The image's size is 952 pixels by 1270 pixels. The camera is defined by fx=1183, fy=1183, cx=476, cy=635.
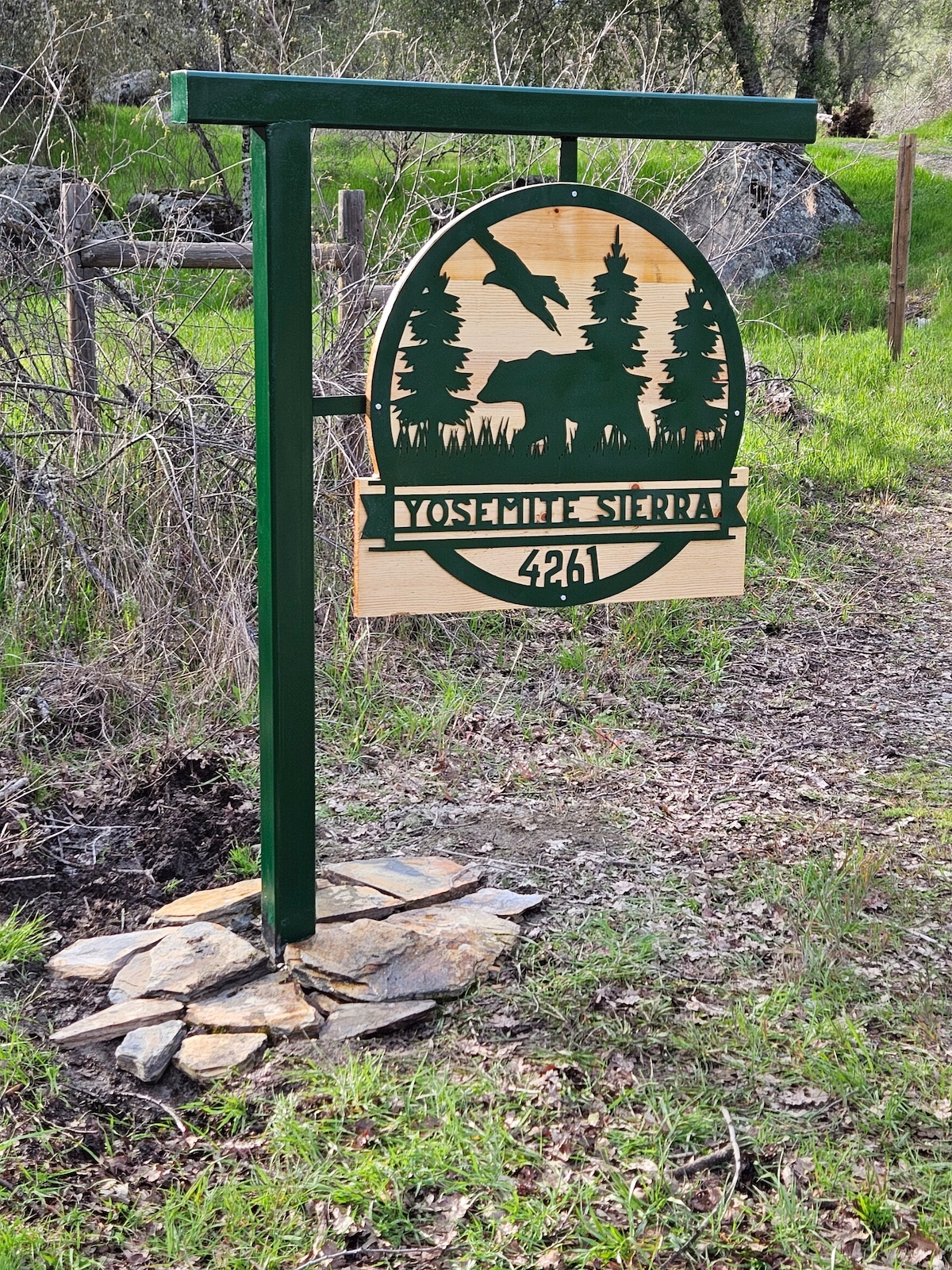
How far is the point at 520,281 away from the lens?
270 centimetres

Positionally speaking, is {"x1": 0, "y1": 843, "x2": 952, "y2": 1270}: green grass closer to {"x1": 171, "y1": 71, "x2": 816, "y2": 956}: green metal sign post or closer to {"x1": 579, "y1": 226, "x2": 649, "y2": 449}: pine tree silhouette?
{"x1": 171, "y1": 71, "x2": 816, "y2": 956}: green metal sign post

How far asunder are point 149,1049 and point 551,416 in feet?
5.40

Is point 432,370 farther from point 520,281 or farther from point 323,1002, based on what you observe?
point 323,1002

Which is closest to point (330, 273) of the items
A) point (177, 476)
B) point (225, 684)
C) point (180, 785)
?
point (177, 476)

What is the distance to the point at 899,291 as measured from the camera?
9.46m

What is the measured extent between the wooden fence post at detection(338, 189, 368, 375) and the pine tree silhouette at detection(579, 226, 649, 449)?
199 cm

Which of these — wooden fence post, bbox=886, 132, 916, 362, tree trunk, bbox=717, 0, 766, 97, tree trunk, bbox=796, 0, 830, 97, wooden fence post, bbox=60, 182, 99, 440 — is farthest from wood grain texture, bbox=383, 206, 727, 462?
tree trunk, bbox=796, 0, 830, 97

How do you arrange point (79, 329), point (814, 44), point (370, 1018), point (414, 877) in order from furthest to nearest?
point (814, 44)
point (79, 329)
point (414, 877)
point (370, 1018)

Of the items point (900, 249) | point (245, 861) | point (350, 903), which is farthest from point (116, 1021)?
point (900, 249)

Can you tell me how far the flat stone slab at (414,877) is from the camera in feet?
9.96

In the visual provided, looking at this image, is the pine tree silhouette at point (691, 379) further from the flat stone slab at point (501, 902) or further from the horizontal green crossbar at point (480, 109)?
the flat stone slab at point (501, 902)

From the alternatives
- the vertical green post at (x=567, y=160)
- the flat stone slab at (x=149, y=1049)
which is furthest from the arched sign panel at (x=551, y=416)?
the flat stone slab at (x=149, y=1049)

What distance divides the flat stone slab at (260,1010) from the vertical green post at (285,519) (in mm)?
133

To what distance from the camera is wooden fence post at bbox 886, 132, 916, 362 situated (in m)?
9.48
